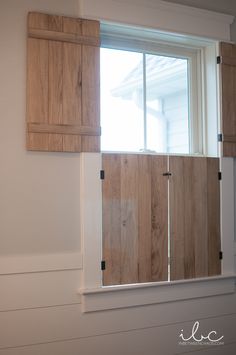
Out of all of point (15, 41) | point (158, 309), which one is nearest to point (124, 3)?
point (15, 41)

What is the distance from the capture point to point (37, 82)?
2.12 m

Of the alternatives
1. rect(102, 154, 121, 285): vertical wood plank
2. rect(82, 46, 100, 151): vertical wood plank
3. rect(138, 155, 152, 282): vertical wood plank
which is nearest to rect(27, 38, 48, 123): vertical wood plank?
rect(82, 46, 100, 151): vertical wood plank

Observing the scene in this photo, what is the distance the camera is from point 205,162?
8.53 feet

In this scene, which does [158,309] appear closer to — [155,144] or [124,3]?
[155,144]

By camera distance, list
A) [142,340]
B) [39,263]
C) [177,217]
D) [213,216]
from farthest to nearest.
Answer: [213,216], [177,217], [142,340], [39,263]

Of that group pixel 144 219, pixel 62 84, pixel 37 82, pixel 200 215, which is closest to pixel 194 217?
pixel 200 215

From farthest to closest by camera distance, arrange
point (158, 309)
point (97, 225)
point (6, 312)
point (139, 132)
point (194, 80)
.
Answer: point (194, 80)
point (139, 132)
point (158, 309)
point (97, 225)
point (6, 312)

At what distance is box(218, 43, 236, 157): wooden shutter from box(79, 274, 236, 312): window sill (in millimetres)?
869

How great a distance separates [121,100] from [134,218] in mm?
770

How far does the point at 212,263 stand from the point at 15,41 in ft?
5.99

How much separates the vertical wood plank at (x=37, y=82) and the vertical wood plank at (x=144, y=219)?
0.66m

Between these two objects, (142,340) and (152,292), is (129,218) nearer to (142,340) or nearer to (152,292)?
(152,292)

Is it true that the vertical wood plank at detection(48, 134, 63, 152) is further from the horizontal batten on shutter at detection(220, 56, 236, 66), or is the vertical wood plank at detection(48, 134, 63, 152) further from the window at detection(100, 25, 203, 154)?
the horizontal batten on shutter at detection(220, 56, 236, 66)

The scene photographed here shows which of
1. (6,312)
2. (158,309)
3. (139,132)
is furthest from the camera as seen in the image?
(139,132)
